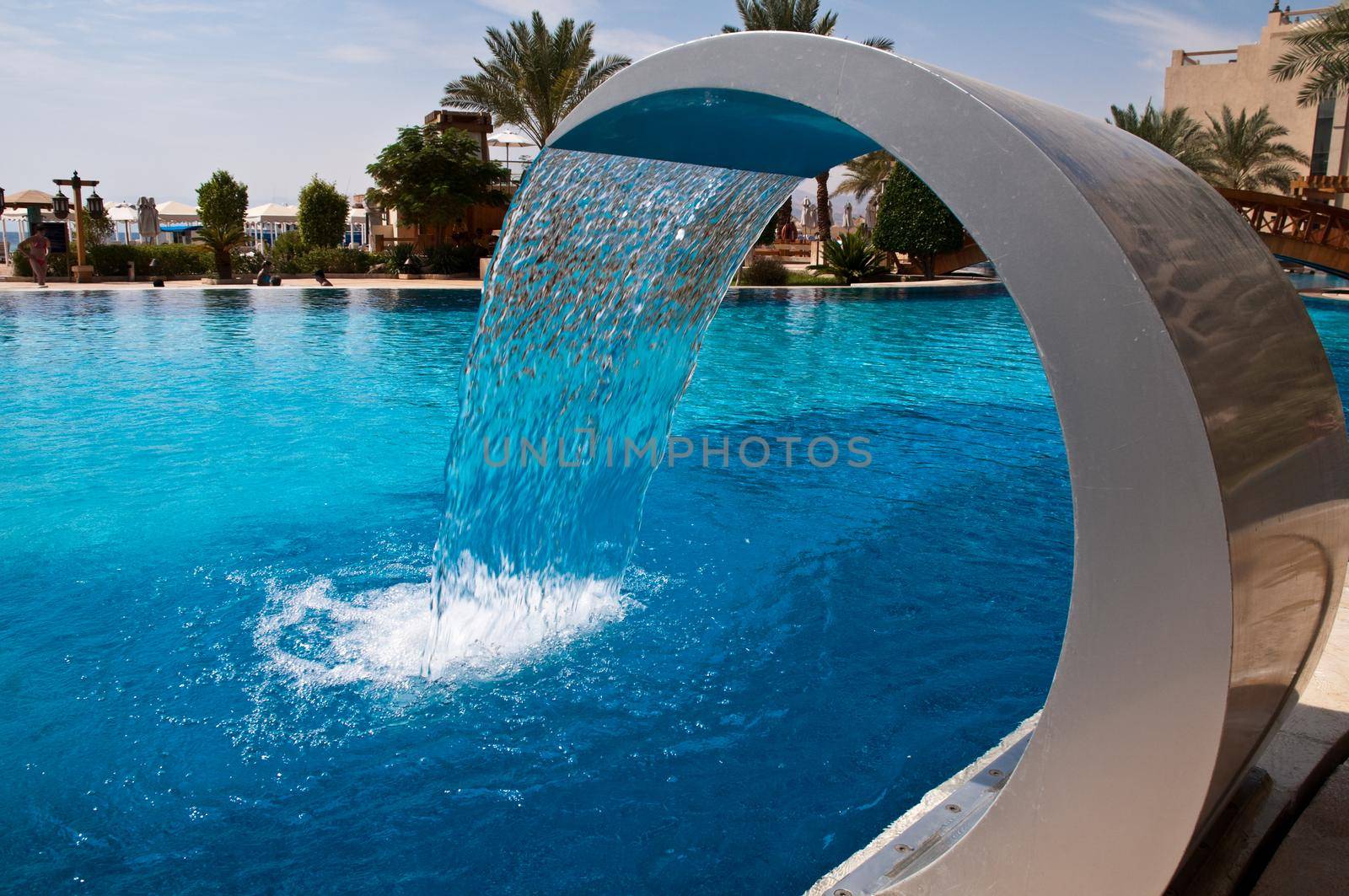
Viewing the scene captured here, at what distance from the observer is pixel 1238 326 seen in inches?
69.6

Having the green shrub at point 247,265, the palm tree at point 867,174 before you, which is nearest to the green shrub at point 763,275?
the palm tree at point 867,174

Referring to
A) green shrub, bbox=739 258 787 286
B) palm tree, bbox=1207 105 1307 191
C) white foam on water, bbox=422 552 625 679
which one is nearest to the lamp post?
green shrub, bbox=739 258 787 286

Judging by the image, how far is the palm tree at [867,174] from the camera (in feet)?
125

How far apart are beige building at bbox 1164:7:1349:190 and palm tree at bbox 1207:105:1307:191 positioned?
6.90 ft

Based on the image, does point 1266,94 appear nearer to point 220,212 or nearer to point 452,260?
point 452,260

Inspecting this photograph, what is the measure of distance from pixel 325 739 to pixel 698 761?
143 cm

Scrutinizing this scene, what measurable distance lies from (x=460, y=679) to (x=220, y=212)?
1167 inches

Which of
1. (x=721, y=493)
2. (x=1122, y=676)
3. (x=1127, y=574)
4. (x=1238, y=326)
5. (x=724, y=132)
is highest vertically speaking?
(x=724, y=132)

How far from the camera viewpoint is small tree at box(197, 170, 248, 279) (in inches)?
1153

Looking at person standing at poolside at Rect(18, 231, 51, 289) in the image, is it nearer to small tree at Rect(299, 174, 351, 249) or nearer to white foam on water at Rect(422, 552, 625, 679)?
small tree at Rect(299, 174, 351, 249)

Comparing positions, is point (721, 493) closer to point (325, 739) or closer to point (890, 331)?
point (325, 739)

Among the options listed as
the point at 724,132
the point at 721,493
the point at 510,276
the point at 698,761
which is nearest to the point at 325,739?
the point at 698,761

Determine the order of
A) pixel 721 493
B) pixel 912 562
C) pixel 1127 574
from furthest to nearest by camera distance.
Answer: pixel 721 493, pixel 912 562, pixel 1127 574

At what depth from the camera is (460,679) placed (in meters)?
4.21
